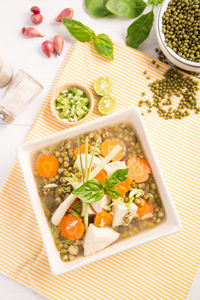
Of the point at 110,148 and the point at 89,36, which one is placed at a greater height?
the point at 89,36

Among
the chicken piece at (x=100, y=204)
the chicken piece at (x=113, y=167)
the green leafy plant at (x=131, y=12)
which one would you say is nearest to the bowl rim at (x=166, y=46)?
the green leafy plant at (x=131, y=12)

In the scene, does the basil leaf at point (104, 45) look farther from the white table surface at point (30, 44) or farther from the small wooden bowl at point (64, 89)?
the small wooden bowl at point (64, 89)

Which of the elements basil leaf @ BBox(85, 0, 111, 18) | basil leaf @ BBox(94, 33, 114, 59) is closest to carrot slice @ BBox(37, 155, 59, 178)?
basil leaf @ BBox(94, 33, 114, 59)

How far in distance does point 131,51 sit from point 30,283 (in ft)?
6.91

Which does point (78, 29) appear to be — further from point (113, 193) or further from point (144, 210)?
point (144, 210)

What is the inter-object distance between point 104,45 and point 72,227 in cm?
148

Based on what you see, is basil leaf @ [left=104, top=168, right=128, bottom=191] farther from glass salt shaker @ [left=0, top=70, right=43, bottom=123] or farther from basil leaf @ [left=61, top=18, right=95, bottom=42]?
basil leaf @ [left=61, top=18, right=95, bottom=42]

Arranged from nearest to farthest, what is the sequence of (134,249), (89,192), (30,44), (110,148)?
(89,192) < (110,148) < (134,249) < (30,44)

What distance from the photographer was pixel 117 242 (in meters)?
2.10

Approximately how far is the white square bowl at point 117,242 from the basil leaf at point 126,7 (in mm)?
980

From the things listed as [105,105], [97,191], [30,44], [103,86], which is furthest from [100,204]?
[30,44]

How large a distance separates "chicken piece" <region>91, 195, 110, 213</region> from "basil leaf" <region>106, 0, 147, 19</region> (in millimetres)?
1565

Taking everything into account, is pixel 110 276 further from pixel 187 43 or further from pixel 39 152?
pixel 187 43

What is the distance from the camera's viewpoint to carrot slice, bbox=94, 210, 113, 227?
2020mm
